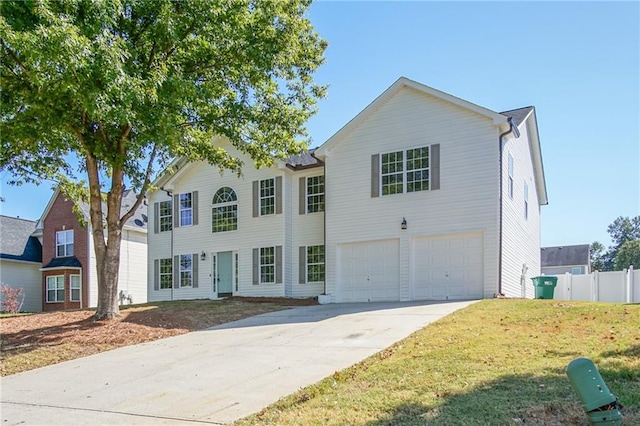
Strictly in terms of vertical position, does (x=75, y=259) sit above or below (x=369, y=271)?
below

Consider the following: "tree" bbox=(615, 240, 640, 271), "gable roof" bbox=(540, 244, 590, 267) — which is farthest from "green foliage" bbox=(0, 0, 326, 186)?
"tree" bbox=(615, 240, 640, 271)

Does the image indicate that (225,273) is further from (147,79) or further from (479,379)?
(479,379)

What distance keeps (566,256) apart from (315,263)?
38.8 meters

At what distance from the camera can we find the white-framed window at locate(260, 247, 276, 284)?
20562 mm

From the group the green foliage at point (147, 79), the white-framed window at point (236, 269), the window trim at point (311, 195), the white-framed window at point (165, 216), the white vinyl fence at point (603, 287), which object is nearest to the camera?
the green foliage at point (147, 79)

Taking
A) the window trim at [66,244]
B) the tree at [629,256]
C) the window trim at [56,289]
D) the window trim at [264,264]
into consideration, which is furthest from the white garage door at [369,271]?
the tree at [629,256]

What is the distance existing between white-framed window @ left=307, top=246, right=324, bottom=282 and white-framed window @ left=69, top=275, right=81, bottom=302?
582 inches

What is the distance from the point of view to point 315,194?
67.2 ft

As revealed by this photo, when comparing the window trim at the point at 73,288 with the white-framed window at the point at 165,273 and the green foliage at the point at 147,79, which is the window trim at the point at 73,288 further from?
the green foliage at the point at 147,79

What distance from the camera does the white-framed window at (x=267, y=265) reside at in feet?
67.5

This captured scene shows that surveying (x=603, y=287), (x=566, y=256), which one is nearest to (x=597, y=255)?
(x=566, y=256)

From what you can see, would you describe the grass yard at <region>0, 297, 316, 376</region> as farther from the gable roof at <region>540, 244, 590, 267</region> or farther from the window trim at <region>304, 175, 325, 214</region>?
the gable roof at <region>540, 244, 590, 267</region>

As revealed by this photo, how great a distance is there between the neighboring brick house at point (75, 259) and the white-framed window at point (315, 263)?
41.7 feet

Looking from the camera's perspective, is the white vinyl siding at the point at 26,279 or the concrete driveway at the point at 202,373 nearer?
the concrete driveway at the point at 202,373
